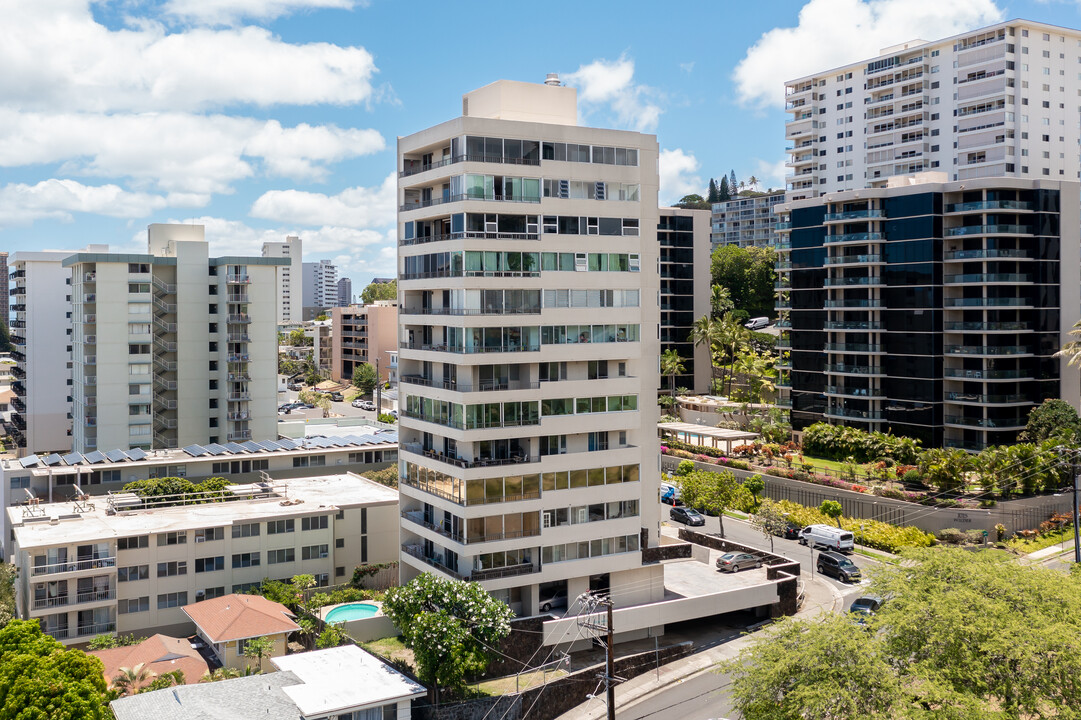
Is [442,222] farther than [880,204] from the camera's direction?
No

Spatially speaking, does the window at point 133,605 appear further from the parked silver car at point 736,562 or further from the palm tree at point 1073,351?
the palm tree at point 1073,351

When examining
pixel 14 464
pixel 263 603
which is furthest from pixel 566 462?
pixel 14 464

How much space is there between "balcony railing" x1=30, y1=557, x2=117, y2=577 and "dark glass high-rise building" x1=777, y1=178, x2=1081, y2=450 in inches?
3024

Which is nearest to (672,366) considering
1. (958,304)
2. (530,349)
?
(958,304)

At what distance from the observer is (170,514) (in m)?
61.6

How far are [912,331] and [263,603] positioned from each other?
7227 cm

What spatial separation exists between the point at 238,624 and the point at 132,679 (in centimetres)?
658

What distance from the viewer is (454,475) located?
51.2m

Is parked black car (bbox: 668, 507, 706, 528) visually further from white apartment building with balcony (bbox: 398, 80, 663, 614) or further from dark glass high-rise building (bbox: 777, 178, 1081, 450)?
dark glass high-rise building (bbox: 777, 178, 1081, 450)

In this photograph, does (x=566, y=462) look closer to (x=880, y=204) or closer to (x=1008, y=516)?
(x=1008, y=516)

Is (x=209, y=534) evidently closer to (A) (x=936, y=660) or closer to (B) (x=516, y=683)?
(B) (x=516, y=683)

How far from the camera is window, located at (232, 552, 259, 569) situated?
5900 centimetres

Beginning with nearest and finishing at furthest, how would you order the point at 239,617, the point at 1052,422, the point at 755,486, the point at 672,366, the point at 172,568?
1. the point at 239,617
2. the point at 172,568
3. the point at 755,486
4. the point at 1052,422
5. the point at 672,366

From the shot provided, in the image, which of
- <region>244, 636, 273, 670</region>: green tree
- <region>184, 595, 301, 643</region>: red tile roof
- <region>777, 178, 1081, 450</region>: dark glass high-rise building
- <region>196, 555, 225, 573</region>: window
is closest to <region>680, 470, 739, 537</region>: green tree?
<region>777, 178, 1081, 450</region>: dark glass high-rise building
